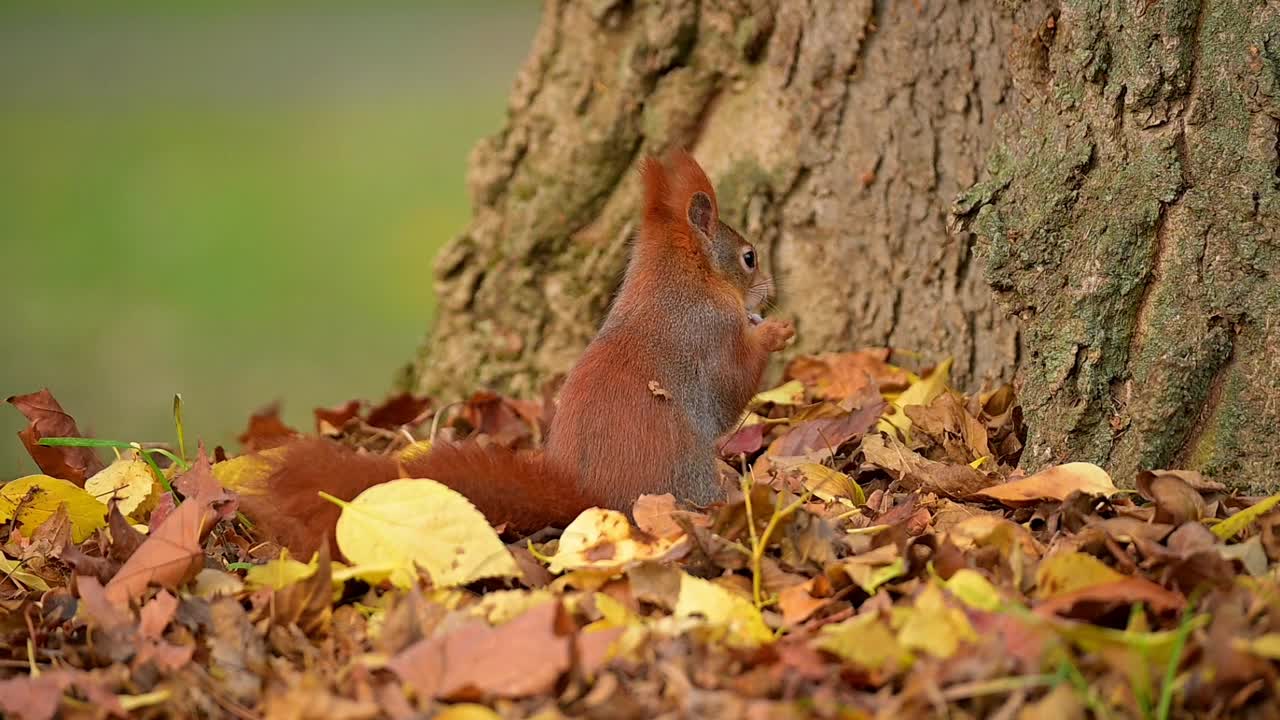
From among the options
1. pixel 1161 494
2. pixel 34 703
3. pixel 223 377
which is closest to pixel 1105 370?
pixel 1161 494

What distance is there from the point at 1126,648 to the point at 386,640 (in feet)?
2.46

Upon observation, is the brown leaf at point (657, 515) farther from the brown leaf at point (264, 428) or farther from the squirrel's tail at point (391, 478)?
the brown leaf at point (264, 428)

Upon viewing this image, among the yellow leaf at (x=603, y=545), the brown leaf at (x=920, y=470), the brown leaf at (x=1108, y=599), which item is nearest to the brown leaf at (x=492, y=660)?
the yellow leaf at (x=603, y=545)

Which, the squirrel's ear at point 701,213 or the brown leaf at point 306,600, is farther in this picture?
the squirrel's ear at point 701,213

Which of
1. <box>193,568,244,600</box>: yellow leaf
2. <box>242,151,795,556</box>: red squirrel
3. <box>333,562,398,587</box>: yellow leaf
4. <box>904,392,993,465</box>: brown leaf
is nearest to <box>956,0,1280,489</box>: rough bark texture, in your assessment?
<box>904,392,993,465</box>: brown leaf

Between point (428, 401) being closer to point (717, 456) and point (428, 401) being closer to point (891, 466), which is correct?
point (717, 456)

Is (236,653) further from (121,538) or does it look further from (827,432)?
(827,432)

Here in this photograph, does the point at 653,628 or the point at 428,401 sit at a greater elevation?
the point at 653,628

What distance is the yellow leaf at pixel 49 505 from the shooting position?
76.5 inches

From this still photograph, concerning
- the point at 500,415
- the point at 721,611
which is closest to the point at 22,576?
the point at 721,611

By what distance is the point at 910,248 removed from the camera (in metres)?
2.60

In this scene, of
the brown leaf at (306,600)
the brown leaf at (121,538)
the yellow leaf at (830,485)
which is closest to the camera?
the brown leaf at (306,600)

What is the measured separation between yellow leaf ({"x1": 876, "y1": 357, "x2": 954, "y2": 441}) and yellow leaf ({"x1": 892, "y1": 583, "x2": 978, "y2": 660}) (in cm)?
88

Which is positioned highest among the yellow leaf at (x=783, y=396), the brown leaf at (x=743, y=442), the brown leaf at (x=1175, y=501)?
the brown leaf at (x=1175, y=501)
